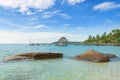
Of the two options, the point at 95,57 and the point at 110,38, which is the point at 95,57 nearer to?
the point at 95,57

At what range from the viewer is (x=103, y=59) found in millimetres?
17219

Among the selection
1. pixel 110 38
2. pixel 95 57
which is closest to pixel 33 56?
pixel 95 57

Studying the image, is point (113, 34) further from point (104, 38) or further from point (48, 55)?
point (48, 55)

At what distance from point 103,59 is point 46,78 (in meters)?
9.43

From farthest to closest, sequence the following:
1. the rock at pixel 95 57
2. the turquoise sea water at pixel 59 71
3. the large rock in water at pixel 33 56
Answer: the large rock in water at pixel 33 56
the rock at pixel 95 57
the turquoise sea water at pixel 59 71

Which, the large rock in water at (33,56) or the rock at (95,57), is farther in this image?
the large rock in water at (33,56)

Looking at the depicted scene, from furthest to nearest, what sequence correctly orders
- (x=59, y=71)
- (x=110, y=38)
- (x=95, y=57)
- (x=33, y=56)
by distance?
(x=110, y=38), (x=33, y=56), (x=95, y=57), (x=59, y=71)

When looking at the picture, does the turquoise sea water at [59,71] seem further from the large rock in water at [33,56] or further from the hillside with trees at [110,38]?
the hillside with trees at [110,38]

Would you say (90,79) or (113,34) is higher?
(113,34)

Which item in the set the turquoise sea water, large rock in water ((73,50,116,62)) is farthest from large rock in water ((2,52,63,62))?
large rock in water ((73,50,116,62))

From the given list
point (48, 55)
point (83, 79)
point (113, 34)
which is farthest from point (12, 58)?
point (113, 34)

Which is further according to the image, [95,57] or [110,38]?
[110,38]

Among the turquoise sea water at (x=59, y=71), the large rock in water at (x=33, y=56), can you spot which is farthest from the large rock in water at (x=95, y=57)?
the large rock in water at (x=33, y=56)

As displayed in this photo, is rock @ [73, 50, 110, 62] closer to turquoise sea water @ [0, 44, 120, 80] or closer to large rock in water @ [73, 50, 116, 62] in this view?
large rock in water @ [73, 50, 116, 62]
